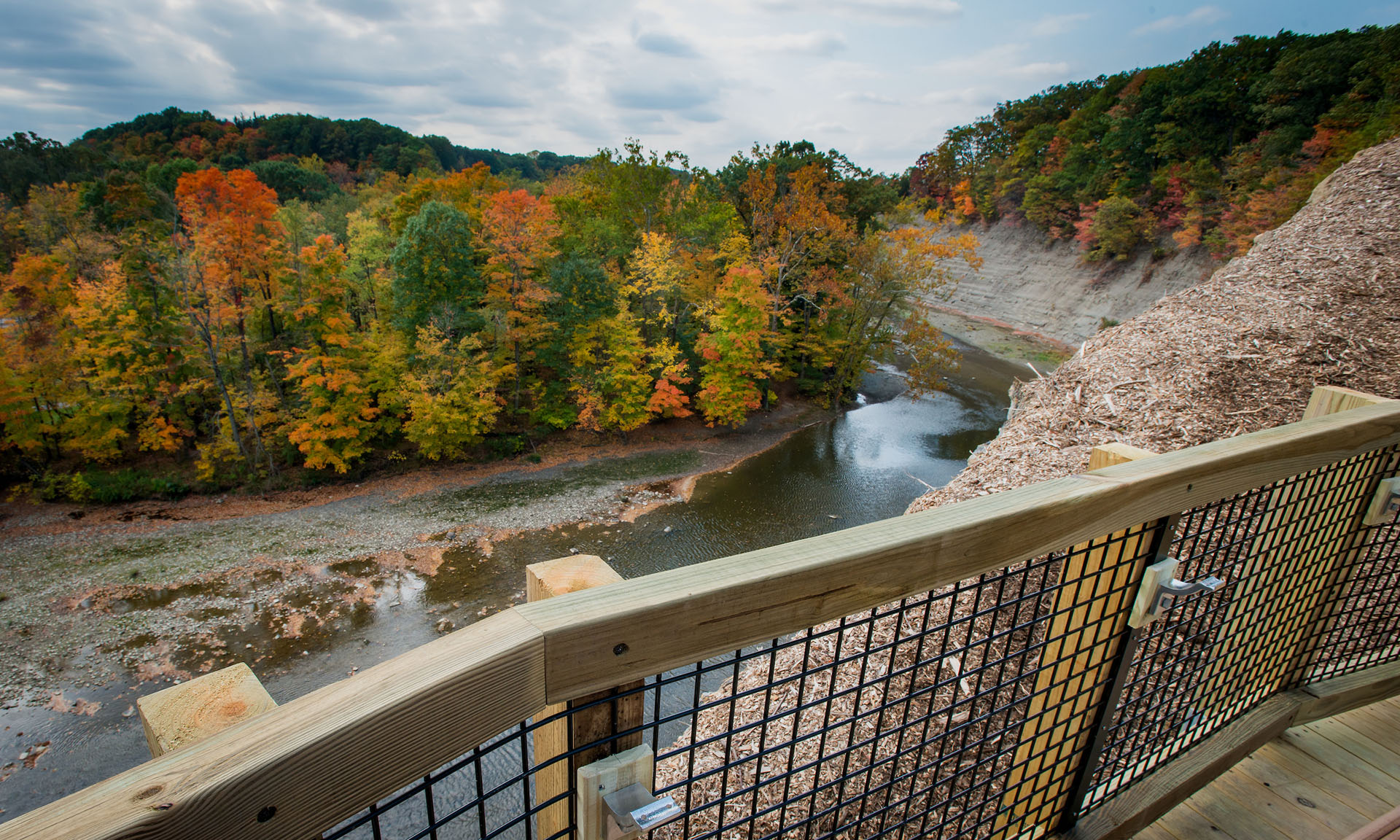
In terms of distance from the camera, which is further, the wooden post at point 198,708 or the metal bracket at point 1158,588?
the metal bracket at point 1158,588

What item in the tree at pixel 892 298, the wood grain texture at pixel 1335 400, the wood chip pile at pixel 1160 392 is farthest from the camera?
the tree at pixel 892 298

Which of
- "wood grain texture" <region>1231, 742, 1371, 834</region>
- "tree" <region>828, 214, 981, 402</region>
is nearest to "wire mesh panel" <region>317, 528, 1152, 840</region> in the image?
"wood grain texture" <region>1231, 742, 1371, 834</region>

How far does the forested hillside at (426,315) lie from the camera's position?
15398 millimetres

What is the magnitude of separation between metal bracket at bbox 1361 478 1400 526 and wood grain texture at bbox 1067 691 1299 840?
67 centimetres

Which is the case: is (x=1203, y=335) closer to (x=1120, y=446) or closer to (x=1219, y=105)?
(x=1120, y=446)

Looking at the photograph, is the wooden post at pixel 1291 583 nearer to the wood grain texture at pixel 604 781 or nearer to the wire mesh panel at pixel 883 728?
the wire mesh panel at pixel 883 728

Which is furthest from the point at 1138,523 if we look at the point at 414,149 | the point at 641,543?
the point at 414,149

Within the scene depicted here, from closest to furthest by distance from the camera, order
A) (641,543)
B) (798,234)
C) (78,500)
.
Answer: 1. (641,543)
2. (78,500)
3. (798,234)

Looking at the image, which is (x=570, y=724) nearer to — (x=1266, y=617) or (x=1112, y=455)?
(x=1112, y=455)

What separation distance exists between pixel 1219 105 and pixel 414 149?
174 ft

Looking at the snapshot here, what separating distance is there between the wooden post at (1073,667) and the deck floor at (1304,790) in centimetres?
51

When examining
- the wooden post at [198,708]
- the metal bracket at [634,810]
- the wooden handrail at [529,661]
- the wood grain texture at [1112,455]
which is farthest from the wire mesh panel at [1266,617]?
the wooden post at [198,708]

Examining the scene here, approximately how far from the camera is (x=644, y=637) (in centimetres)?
79

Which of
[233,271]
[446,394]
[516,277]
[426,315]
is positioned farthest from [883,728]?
[233,271]
